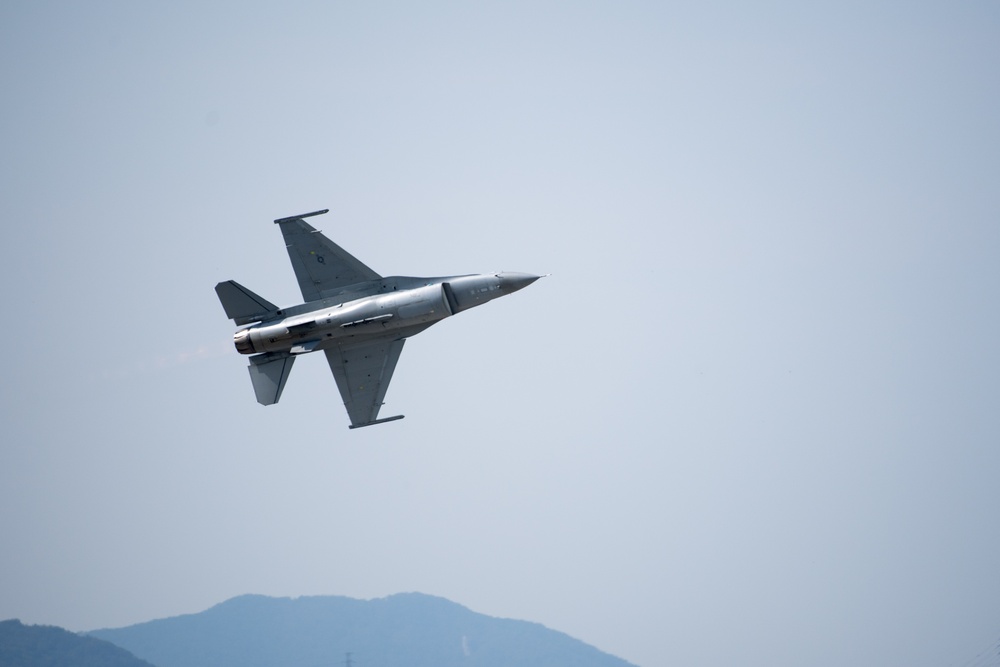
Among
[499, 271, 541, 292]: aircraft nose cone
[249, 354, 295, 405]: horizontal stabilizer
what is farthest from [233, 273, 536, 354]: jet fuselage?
[249, 354, 295, 405]: horizontal stabilizer

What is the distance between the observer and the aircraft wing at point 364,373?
174ft

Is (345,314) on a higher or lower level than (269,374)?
higher

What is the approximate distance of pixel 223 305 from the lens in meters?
52.3

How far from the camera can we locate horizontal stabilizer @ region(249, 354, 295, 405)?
5244 cm

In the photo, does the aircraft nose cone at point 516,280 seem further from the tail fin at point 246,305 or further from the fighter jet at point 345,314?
the tail fin at point 246,305

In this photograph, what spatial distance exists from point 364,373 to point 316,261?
19.4 feet

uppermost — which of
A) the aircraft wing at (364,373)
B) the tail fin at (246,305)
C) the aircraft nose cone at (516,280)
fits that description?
the tail fin at (246,305)

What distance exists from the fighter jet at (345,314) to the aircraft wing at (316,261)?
5cm

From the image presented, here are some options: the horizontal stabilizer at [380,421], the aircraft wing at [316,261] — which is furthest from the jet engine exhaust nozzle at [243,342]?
the horizontal stabilizer at [380,421]

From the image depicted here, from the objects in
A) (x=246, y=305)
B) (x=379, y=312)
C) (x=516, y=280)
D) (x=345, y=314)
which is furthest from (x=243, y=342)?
(x=516, y=280)

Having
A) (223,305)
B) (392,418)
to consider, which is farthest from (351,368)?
(223,305)

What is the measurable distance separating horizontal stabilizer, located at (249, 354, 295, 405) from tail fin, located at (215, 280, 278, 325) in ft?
6.58

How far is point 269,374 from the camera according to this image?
5253 centimetres

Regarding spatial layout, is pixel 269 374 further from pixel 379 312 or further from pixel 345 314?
pixel 379 312
